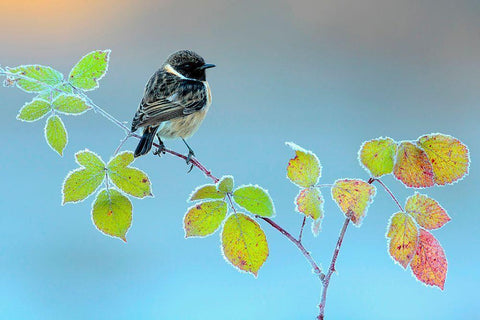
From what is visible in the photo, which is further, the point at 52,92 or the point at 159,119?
the point at 159,119

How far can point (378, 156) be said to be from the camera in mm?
293

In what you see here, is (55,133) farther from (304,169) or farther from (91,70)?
(304,169)

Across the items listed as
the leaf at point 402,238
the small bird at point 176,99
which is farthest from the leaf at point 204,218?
the small bird at point 176,99

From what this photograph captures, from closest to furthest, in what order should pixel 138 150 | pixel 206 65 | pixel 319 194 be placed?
pixel 319 194
pixel 138 150
pixel 206 65

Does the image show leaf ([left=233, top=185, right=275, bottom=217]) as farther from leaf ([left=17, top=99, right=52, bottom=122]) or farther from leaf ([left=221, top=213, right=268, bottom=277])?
leaf ([left=17, top=99, right=52, bottom=122])

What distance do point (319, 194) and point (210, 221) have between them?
69 millimetres

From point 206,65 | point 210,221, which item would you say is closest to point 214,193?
point 210,221

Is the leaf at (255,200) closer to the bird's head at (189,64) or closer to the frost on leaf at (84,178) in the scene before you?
the frost on leaf at (84,178)

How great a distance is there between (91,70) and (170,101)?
0.24 metres

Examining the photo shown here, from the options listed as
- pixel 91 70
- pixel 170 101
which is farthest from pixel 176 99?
pixel 91 70

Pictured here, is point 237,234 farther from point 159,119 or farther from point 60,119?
point 159,119

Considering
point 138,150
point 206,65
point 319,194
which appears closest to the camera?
point 319,194

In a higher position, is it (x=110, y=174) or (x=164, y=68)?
(x=164, y=68)

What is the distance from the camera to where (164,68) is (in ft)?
1.80
